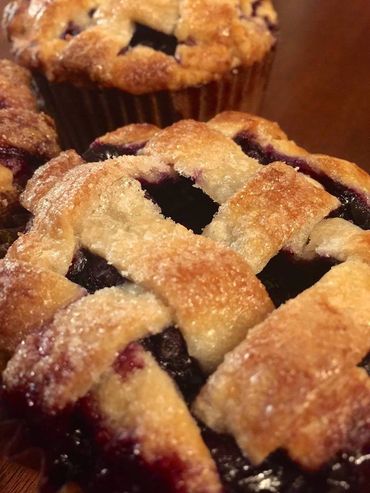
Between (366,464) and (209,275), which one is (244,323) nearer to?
(209,275)

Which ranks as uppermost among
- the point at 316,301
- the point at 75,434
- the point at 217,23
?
the point at 217,23

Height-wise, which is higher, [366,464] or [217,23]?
[217,23]

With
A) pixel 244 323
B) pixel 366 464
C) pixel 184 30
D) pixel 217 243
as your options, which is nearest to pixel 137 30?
pixel 184 30

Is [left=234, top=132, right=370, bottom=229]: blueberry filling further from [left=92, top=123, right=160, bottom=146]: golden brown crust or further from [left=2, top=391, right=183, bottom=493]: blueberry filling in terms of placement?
[left=2, top=391, right=183, bottom=493]: blueberry filling

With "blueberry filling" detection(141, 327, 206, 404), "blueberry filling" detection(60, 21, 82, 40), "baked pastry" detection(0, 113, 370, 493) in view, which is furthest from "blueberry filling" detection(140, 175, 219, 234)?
"blueberry filling" detection(60, 21, 82, 40)

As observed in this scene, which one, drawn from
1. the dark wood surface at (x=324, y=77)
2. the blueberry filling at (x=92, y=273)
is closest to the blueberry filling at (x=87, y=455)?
the blueberry filling at (x=92, y=273)

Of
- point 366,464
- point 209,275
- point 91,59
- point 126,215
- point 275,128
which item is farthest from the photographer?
point 91,59
